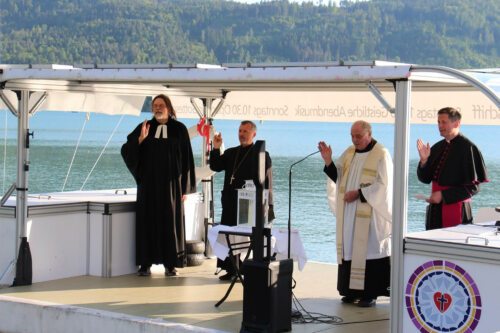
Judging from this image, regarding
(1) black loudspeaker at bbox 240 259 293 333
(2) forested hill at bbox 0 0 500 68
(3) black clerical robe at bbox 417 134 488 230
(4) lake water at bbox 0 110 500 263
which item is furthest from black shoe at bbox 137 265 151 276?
(2) forested hill at bbox 0 0 500 68

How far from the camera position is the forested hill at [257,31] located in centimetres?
8281

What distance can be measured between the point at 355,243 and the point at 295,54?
74.0 meters

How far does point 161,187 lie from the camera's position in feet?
36.2

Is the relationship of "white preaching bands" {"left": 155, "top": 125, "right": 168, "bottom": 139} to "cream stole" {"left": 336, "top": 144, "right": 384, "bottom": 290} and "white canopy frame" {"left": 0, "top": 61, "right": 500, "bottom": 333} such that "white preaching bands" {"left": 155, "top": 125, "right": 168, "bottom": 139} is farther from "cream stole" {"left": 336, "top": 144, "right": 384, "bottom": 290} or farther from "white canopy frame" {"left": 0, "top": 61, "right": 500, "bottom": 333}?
"cream stole" {"left": 336, "top": 144, "right": 384, "bottom": 290}

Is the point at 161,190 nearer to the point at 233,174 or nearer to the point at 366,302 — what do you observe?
the point at 233,174

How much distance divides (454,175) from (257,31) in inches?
3134

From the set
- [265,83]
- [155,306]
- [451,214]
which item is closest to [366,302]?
[451,214]

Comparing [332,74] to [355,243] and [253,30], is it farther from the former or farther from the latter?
[253,30]

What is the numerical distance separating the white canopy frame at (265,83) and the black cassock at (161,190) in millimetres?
604

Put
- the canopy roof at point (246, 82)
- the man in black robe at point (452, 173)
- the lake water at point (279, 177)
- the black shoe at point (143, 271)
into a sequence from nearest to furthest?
the canopy roof at point (246, 82)
the man in black robe at point (452, 173)
the black shoe at point (143, 271)
the lake water at point (279, 177)

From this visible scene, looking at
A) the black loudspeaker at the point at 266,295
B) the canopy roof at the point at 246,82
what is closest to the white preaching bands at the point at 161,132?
the canopy roof at the point at 246,82

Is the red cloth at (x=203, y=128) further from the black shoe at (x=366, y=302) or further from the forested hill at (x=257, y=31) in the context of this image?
the forested hill at (x=257, y=31)

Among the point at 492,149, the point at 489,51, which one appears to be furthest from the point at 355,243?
the point at 489,51

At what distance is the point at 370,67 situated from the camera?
7.83m
